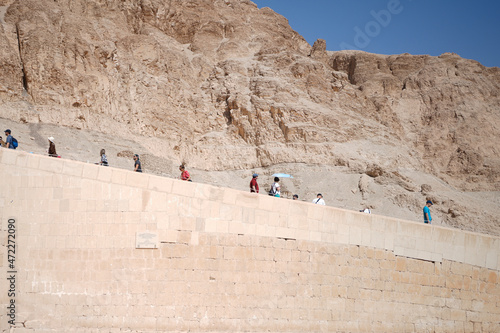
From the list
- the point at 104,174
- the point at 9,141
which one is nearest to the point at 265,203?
the point at 104,174

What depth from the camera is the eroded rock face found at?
32.1 metres

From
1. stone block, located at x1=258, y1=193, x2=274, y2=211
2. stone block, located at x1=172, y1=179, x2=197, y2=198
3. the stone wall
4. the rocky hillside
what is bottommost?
the stone wall

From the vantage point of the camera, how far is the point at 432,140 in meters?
46.9

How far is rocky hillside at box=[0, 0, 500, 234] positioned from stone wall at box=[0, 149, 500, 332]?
796 inches

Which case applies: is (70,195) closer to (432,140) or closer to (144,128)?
(144,128)

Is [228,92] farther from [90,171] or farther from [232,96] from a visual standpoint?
[90,171]

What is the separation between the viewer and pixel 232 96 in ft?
129

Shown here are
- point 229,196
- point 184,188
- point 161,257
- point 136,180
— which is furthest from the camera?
point 229,196

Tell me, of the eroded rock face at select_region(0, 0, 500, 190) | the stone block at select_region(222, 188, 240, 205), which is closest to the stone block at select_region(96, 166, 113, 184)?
the stone block at select_region(222, 188, 240, 205)

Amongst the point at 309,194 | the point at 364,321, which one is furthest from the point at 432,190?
the point at 364,321

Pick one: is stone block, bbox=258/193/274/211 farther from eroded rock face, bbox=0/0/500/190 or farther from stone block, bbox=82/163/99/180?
eroded rock face, bbox=0/0/500/190

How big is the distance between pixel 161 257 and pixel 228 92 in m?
31.5

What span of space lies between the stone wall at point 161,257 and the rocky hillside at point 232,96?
20.2 m

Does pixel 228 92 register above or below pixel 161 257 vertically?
above
